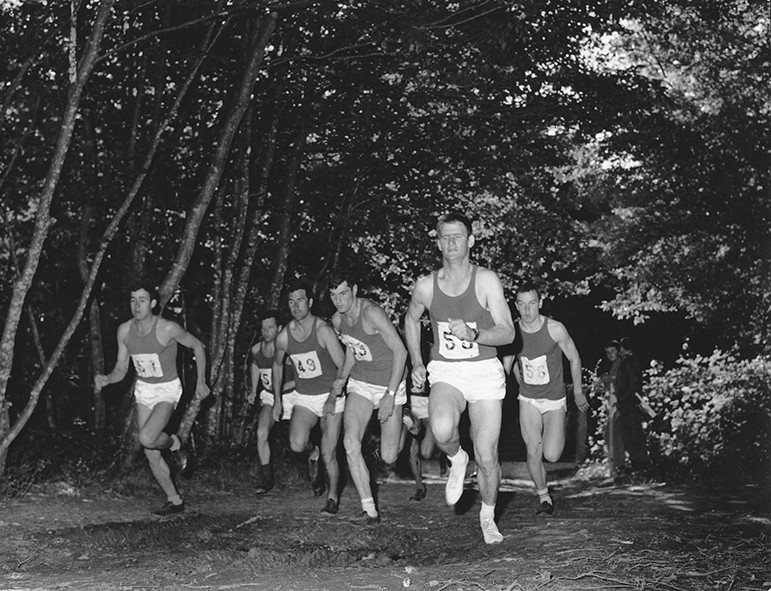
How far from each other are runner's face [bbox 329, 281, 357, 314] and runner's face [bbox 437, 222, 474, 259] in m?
2.03

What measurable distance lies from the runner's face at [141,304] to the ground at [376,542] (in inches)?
73.2

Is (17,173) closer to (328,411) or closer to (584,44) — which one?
(328,411)

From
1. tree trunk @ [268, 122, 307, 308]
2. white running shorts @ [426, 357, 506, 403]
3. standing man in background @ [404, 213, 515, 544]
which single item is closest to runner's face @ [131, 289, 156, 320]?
standing man in background @ [404, 213, 515, 544]

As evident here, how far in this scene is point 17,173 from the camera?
12750 mm

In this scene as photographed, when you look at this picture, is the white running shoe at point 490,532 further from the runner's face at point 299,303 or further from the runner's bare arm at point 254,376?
the runner's bare arm at point 254,376

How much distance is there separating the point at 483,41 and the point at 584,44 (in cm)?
270

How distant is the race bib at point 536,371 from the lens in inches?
389

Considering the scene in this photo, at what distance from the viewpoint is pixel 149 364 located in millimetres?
10336

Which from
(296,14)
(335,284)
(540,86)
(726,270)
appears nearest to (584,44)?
(540,86)

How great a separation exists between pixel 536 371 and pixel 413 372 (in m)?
2.12

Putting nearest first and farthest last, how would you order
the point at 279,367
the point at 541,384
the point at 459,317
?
the point at 459,317
the point at 541,384
the point at 279,367

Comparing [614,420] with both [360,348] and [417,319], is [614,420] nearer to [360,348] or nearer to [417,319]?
[360,348]

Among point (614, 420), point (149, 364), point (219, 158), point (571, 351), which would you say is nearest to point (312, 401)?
point (149, 364)

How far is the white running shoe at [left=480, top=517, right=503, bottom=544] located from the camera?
8086 millimetres
